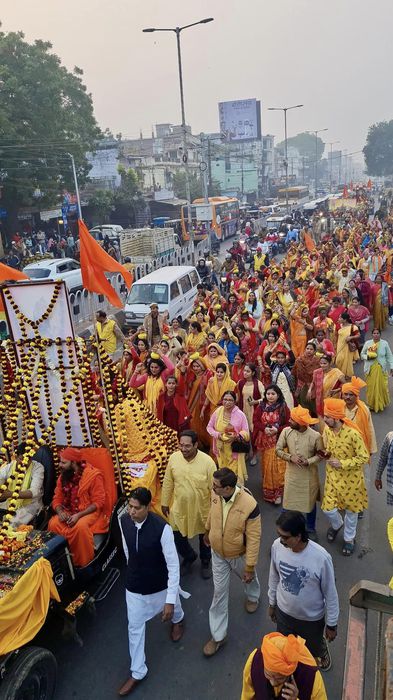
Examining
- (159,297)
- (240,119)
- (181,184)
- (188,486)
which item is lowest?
(159,297)

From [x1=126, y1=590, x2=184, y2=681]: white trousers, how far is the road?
6.1 inches

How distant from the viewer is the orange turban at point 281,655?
250cm

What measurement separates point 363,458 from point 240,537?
155cm

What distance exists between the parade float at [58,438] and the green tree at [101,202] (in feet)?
114

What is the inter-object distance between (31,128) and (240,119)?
63558 millimetres

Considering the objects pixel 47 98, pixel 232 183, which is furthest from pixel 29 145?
pixel 232 183

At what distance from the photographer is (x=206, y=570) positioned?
5.18m

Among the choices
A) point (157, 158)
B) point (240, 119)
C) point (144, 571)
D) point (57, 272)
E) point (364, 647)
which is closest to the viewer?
point (364, 647)

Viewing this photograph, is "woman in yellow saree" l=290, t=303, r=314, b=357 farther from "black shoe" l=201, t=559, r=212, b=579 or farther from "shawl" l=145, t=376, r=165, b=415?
"black shoe" l=201, t=559, r=212, b=579

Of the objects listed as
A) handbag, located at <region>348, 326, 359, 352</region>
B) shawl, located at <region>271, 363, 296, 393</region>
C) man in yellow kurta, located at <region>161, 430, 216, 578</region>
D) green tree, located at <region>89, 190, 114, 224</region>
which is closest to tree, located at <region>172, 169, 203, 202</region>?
green tree, located at <region>89, 190, 114, 224</region>

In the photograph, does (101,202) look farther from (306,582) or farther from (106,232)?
(306,582)

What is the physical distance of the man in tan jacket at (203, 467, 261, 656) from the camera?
3918mm

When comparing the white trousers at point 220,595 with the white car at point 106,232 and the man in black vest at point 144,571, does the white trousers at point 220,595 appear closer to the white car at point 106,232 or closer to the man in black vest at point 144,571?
the man in black vest at point 144,571

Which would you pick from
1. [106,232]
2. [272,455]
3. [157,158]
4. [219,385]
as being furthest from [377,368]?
[157,158]
